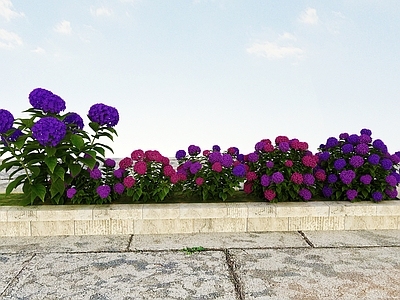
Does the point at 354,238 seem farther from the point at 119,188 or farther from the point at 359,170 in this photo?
the point at 119,188

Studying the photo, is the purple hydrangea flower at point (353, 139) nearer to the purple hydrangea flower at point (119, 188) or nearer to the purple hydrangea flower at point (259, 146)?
the purple hydrangea flower at point (259, 146)

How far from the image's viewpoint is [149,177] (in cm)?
436

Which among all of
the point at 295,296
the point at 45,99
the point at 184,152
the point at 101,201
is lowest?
the point at 295,296

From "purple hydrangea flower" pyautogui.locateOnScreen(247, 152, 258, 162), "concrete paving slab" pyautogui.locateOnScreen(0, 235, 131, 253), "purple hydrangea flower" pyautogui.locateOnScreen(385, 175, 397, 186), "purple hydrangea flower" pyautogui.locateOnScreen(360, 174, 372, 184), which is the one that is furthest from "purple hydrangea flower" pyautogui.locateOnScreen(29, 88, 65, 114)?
"purple hydrangea flower" pyautogui.locateOnScreen(385, 175, 397, 186)

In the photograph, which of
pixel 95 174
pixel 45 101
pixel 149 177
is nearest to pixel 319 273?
pixel 149 177

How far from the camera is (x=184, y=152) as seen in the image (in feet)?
15.5

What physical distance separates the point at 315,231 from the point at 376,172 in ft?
2.88

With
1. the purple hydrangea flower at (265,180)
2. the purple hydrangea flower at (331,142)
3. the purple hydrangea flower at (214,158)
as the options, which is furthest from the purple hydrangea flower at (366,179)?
the purple hydrangea flower at (214,158)

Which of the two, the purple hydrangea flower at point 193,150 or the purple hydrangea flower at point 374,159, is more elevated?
the purple hydrangea flower at point 193,150

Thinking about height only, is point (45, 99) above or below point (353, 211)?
above

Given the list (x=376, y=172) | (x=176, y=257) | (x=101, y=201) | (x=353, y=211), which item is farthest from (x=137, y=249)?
(x=376, y=172)

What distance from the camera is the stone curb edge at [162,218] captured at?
4.17m

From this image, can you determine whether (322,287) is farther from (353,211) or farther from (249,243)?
(353,211)

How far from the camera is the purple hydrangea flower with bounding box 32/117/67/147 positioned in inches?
150
